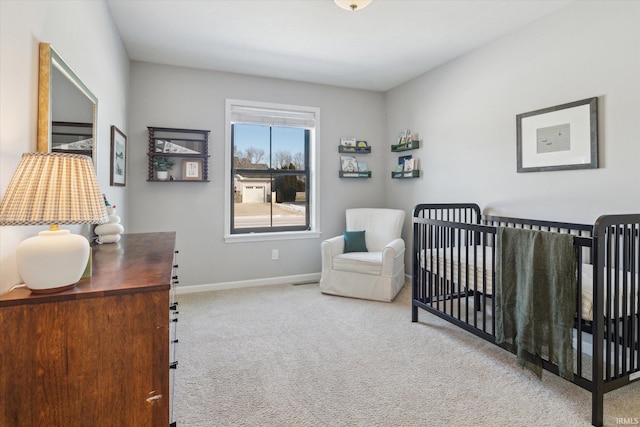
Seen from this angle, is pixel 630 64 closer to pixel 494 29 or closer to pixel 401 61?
pixel 494 29

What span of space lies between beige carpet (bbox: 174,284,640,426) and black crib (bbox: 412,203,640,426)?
0.17 metres

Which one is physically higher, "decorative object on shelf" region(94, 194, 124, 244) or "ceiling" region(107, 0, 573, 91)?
"ceiling" region(107, 0, 573, 91)

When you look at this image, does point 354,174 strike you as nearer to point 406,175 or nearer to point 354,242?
point 406,175

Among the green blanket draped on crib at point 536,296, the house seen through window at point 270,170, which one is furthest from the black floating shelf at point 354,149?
the green blanket draped on crib at point 536,296

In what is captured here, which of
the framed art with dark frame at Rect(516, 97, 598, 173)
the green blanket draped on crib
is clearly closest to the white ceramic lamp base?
Result: the green blanket draped on crib

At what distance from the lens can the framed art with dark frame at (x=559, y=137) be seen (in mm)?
2303

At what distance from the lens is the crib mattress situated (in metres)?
1.72

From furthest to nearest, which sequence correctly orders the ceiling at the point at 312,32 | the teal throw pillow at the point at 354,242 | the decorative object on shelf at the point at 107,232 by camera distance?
the teal throw pillow at the point at 354,242 < the ceiling at the point at 312,32 < the decorative object on shelf at the point at 107,232

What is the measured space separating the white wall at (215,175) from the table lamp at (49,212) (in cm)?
264

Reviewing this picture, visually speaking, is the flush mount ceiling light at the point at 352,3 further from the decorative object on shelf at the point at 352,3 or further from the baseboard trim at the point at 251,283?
the baseboard trim at the point at 251,283

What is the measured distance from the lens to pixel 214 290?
12.3ft

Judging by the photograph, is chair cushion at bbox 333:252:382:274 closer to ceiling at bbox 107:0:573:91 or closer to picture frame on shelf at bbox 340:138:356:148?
picture frame on shelf at bbox 340:138:356:148

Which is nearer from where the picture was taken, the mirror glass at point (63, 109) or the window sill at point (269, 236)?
the mirror glass at point (63, 109)

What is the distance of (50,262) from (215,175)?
2846 millimetres
